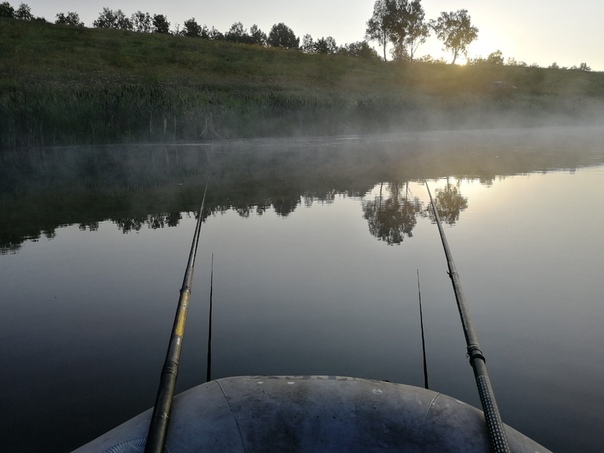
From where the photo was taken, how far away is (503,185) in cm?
1131

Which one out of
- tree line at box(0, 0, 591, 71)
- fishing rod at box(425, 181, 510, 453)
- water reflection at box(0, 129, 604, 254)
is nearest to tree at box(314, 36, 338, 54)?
tree line at box(0, 0, 591, 71)

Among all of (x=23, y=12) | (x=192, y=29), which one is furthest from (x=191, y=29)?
(x=23, y=12)

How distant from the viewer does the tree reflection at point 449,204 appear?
8289 millimetres

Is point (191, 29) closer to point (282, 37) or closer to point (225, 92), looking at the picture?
point (282, 37)

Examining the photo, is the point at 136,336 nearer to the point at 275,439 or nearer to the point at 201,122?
the point at 275,439

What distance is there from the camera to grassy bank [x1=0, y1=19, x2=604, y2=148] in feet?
67.0

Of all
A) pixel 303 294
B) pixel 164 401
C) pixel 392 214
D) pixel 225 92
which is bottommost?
pixel 303 294

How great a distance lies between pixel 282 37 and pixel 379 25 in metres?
13.8

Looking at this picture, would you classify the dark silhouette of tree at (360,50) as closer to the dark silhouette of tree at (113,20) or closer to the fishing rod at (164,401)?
the dark silhouette of tree at (113,20)

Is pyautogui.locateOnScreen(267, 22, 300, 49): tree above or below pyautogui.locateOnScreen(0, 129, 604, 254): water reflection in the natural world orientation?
above

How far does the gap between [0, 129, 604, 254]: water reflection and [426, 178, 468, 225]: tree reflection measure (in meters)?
0.02

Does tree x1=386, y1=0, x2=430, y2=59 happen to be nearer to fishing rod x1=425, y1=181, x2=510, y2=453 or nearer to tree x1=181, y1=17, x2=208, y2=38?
tree x1=181, y1=17, x2=208, y2=38

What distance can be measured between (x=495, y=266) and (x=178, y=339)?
4128 millimetres

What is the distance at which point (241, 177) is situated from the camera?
43.2ft
